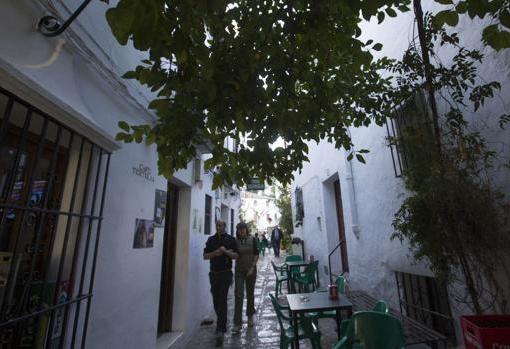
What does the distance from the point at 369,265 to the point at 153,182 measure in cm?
435

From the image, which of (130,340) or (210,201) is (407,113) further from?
(210,201)

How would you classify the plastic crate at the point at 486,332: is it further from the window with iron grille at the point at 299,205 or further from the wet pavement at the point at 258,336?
the window with iron grille at the point at 299,205

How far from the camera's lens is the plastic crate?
80.9 inches

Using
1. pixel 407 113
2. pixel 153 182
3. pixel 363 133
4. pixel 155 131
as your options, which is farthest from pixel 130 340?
pixel 363 133

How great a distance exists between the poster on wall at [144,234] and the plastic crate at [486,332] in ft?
10.8

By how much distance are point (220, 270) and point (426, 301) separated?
320 cm

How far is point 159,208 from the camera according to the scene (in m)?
4.17

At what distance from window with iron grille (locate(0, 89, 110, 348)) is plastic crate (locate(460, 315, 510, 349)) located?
Result: 10.0 feet

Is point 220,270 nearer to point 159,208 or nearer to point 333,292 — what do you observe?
point 159,208

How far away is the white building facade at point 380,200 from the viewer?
Result: 303cm

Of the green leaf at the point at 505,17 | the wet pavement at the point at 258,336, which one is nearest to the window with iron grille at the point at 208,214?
the wet pavement at the point at 258,336

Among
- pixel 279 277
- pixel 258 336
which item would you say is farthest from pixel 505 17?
pixel 279 277

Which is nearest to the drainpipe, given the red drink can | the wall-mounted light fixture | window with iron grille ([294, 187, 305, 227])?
the red drink can

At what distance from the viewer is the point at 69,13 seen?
238 cm
